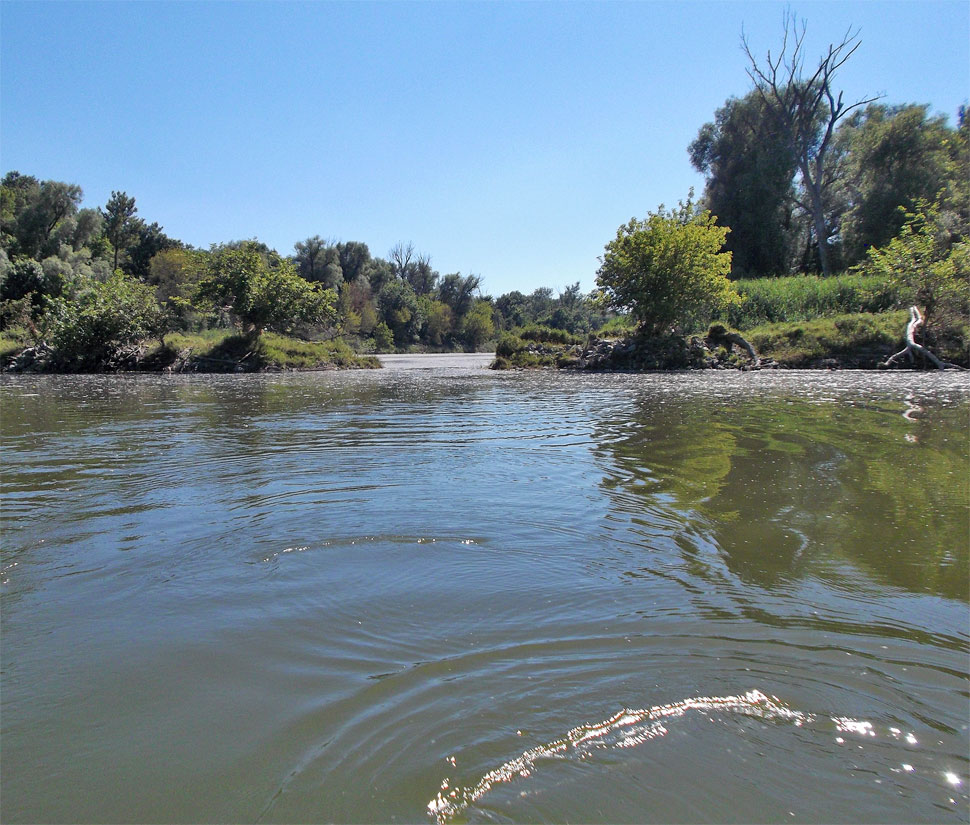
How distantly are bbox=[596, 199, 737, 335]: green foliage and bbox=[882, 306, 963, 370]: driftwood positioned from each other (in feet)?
21.8

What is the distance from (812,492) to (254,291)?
30.0 m

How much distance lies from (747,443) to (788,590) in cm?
494

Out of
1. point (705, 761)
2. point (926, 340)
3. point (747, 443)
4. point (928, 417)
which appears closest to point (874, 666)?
point (705, 761)

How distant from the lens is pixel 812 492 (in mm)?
5395

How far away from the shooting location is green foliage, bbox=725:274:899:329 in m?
29.4

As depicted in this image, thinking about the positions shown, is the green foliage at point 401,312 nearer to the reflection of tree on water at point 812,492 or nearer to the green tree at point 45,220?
the green tree at point 45,220

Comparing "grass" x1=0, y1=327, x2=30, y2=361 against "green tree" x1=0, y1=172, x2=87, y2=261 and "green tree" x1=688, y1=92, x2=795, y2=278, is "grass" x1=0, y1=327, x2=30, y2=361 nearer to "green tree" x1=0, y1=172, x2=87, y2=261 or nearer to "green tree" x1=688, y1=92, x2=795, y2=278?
"green tree" x1=0, y1=172, x2=87, y2=261

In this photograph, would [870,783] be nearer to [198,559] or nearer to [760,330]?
[198,559]

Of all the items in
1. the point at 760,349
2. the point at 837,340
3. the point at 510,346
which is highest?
the point at 510,346

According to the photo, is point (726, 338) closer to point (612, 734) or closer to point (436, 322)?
point (612, 734)

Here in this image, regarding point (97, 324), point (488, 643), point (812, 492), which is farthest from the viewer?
point (97, 324)

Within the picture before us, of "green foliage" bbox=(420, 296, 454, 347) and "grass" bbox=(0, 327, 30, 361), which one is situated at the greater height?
"green foliage" bbox=(420, 296, 454, 347)

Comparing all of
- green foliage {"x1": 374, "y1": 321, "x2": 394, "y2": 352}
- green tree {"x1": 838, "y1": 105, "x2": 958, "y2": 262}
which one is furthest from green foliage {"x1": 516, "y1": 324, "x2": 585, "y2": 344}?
green foliage {"x1": 374, "y1": 321, "x2": 394, "y2": 352}

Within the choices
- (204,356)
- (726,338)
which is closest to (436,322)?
(204,356)
